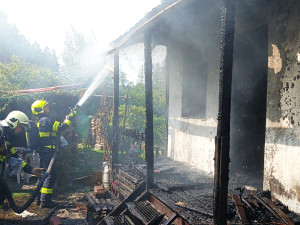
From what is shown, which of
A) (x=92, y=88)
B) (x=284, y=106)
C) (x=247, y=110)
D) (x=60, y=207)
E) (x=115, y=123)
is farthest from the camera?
(x=92, y=88)

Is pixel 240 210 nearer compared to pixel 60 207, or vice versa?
pixel 240 210

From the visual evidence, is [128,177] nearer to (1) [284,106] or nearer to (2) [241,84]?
(2) [241,84]

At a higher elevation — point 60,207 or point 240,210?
point 240,210

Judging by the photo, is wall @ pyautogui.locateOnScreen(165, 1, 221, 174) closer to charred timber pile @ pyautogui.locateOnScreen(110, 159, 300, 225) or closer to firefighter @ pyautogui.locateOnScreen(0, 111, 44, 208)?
charred timber pile @ pyautogui.locateOnScreen(110, 159, 300, 225)

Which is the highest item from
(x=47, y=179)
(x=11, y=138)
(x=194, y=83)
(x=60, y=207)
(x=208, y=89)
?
(x=194, y=83)

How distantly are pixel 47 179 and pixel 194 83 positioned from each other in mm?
5330

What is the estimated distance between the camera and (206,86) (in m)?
7.86

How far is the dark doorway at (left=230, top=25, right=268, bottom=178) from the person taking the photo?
697 cm

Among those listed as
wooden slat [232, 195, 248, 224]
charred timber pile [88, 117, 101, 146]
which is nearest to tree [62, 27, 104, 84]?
charred timber pile [88, 117, 101, 146]

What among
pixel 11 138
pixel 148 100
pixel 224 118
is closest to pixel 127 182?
pixel 148 100

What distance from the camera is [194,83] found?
860cm

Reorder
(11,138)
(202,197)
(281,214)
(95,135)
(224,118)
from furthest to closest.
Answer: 1. (95,135)
2. (11,138)
3. (202,197)
4. (281,214)
5. (224,118)

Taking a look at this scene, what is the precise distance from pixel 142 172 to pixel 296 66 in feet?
13.7

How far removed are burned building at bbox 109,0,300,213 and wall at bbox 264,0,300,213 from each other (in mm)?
17
